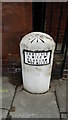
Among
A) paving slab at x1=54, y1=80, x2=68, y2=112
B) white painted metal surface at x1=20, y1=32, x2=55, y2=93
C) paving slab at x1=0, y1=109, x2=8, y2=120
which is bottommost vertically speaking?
paving slab at x1=0, y1=109, x2=8, y2=120

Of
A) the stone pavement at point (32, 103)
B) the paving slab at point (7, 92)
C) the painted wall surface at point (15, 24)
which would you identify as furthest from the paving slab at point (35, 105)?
the painted wall surface at point (15, 24)

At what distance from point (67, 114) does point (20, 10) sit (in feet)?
6.25

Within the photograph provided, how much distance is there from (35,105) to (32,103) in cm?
7

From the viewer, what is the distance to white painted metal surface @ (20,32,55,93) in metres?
2.85

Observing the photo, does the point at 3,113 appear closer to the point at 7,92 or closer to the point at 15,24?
the point at 7,92

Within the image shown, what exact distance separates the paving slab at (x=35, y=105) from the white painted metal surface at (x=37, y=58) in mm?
170

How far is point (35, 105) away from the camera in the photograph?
3.08 meters

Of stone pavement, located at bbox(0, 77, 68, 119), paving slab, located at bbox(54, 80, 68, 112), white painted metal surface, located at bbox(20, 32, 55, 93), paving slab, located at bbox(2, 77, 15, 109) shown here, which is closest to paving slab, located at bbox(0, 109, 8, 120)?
stone pavement, located at bbox(0, 77, 68, 119)

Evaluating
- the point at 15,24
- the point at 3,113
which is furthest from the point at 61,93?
the point at 15,24

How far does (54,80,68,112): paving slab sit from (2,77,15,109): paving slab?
0.84 metres

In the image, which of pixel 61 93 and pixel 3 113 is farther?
pixel 61 93

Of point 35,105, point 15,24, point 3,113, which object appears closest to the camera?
point 3,113

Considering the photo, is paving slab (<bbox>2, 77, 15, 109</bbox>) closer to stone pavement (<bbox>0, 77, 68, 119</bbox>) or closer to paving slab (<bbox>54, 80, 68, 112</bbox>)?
stone pavement (<bbox>0, 77, 68, 119</bbox>)

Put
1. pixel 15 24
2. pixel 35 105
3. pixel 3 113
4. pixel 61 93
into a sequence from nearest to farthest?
pixel 3 113
pixel 35 105
pixel 15 24
pixel 61 93
